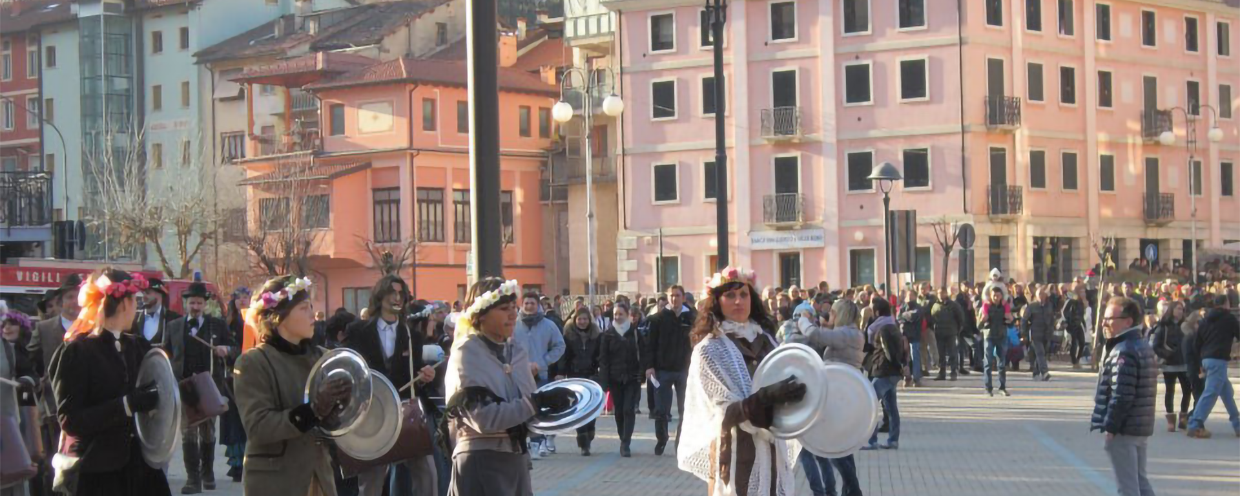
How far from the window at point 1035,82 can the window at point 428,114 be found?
23136 mm

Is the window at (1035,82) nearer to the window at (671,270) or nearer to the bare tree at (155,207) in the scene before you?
the window at (671,270)

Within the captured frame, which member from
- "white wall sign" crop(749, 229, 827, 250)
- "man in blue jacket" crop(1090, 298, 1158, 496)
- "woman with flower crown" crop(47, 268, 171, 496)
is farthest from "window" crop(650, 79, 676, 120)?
"woman with flower crown" crop(47, 268, 171, 496)

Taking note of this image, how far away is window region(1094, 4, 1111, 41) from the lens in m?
58.3

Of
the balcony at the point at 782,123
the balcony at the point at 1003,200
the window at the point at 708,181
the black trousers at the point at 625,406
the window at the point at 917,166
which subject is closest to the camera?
the black trousers at the point at 625,406

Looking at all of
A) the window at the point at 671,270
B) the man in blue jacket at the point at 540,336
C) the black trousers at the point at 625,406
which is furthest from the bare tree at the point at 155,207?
the man in blue jacket at the point at 540,336

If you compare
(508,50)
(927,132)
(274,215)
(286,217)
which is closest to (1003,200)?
(927,132)

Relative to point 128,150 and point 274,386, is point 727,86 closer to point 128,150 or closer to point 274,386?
point 128,150

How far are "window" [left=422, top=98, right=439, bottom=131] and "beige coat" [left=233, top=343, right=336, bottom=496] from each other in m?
60.1

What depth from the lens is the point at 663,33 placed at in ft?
196

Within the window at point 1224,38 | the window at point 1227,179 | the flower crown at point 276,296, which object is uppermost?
the window at point 1224,38

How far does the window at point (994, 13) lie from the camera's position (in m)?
55.9

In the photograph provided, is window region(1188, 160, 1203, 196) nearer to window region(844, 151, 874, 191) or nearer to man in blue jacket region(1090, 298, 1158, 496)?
window region(844, 151, 874, 191)

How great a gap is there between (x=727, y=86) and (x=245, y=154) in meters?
25.3

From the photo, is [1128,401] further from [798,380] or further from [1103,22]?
[1103,22]
